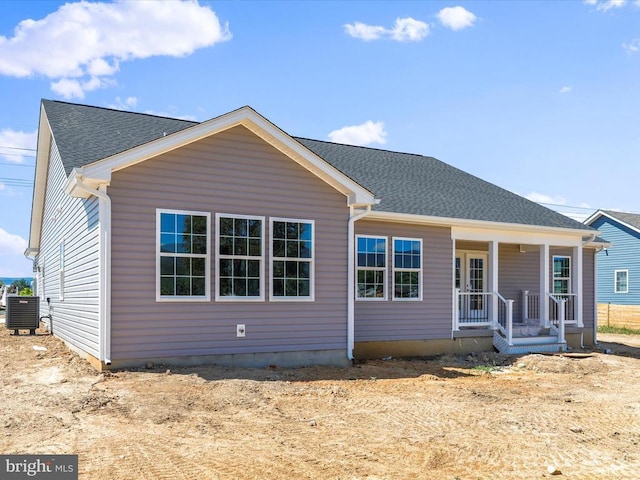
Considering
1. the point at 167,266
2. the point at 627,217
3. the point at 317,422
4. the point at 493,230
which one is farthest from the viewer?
the point at 627,217

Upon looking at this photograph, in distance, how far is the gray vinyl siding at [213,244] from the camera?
32.9ft

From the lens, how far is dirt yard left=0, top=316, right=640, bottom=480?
222 inches

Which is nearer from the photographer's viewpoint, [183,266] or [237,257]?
[183,266]

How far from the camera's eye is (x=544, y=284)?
1634cm

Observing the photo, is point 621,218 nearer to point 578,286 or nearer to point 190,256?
point 578,286

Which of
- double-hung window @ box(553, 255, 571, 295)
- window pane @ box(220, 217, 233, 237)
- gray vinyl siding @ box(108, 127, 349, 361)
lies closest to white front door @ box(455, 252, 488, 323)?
double-hung window @ box(553, 255, 571, 295)

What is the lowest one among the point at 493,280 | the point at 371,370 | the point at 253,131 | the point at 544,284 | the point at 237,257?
the point at 371,370

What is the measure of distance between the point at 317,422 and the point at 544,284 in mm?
10987

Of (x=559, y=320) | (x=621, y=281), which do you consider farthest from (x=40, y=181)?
(x=621, y=281)

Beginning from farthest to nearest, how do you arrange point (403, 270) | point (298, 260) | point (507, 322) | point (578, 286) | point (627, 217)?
point (627, 217)
point (578, 286)
point (507, 322)
point (403, 270)
point (298, 260)

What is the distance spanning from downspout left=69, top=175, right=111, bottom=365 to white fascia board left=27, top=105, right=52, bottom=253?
5234 mm

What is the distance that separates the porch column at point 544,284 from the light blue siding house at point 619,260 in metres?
12.4

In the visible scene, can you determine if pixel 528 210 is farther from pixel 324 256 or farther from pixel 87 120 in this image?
pixel 87 120

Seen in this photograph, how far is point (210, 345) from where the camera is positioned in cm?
1075
